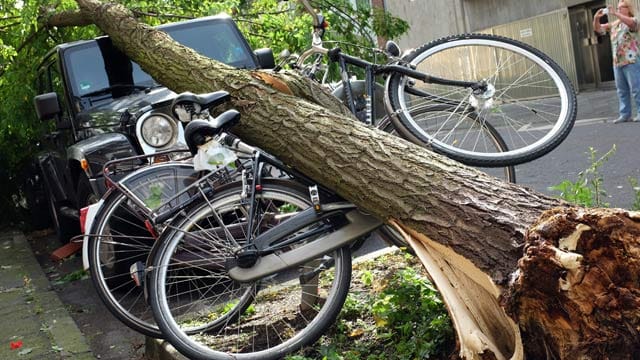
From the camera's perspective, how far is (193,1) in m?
8.83

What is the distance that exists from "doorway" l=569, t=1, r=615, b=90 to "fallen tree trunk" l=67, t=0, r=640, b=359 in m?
17.1

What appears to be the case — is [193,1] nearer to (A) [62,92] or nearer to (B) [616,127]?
(A) [62,92]

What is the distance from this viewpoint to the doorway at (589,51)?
19594mm

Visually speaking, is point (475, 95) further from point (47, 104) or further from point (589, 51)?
point (589, 51)

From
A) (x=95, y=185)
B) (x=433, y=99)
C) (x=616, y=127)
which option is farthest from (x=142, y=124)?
(x=616, y=127)

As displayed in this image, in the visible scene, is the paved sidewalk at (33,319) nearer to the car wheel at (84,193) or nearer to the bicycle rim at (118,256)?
the bicycle rim at (118,256)

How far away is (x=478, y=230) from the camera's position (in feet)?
9.73

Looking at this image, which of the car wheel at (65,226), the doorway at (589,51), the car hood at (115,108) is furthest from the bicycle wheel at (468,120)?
the doorway at (589,51)

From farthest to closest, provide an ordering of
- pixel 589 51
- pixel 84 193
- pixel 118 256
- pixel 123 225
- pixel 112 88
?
pixel 589 51 < pixel 112 88 < pixel 84 193 < pixel 118 256 < pixel 123 225

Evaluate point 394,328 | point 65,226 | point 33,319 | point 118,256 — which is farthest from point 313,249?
point 65,226

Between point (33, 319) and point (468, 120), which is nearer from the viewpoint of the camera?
point (468, 120)

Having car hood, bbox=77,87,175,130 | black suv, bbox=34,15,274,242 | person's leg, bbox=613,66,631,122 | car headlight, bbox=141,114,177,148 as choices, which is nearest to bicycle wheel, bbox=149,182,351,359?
car headlight, bbox=141,114,177,148

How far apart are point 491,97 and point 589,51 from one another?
55.4 ft

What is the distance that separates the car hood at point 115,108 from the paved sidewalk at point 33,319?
1.50m
